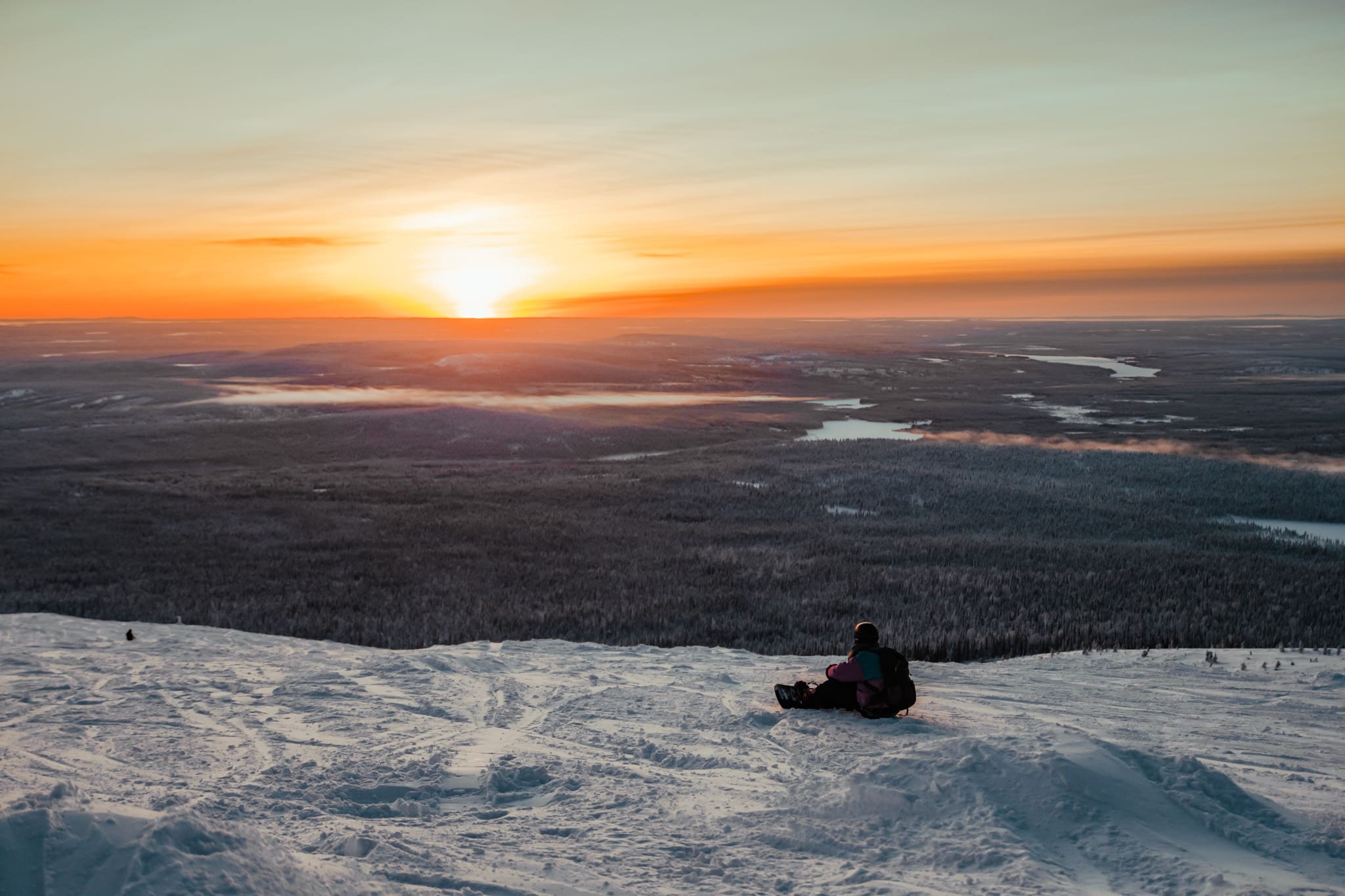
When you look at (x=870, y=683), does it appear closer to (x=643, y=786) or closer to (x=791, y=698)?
(x=791, y=698)

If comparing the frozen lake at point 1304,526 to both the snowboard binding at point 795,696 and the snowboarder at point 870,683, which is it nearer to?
the snowboarder at point 870,683

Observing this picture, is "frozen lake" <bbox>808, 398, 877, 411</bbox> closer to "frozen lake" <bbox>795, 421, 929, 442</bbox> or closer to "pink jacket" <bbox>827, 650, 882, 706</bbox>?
"frozen lake" <bbox>795, 421, 929, 442</bbox>

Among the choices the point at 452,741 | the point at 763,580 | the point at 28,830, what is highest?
the point at 28,830

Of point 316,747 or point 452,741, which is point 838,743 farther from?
point 316,747

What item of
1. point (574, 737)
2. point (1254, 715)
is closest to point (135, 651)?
point (574, 737)

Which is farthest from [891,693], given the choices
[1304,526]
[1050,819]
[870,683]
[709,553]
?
[1304,526]

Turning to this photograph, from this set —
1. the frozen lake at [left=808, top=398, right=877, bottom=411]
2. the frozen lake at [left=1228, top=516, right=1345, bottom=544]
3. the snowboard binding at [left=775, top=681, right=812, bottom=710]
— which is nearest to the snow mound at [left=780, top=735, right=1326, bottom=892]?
the snowboard binding at [left=775, top=681, right=812, bottom=710]

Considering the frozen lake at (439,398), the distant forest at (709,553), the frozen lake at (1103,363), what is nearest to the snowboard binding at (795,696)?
the distant forest at (709,553)
